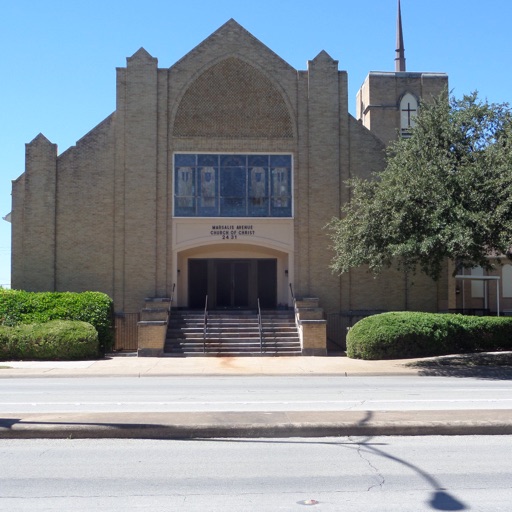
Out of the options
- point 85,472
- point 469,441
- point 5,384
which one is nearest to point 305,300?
point 5,384

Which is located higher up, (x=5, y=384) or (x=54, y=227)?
(x=54, y=227)

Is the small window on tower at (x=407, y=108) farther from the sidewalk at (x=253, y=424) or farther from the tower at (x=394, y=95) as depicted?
the sidewalk at (x=253, y=424)

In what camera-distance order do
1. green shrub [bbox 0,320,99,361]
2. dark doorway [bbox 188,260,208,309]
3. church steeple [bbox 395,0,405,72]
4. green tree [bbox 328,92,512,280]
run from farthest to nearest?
church steeple [bbox 395,0,405,72] → dark doorway [bbox 188,260,208,309] → green shrub [bbox 0,320,99,361] → green tree [bbox 328,92,512,280]

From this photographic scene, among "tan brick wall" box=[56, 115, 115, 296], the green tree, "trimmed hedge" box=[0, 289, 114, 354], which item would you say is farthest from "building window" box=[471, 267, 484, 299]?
"trimmed hedge" box=[0, 289, 114, 354]

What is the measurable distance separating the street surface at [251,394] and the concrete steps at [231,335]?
6.33m

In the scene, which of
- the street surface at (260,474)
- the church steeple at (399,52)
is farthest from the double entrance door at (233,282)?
the street surface at (260,474)

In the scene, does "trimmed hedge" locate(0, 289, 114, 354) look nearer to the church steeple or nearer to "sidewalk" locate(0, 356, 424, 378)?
"sidewalk" locate(0, 356, 424, 378)

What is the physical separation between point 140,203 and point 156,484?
23236mm

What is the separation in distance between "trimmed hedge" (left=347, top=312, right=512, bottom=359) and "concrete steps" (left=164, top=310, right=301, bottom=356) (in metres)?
3.23

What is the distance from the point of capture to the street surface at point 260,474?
22.2 feet

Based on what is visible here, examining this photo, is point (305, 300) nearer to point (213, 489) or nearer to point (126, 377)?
point (126, 377)

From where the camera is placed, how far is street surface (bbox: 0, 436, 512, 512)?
676 centimetres

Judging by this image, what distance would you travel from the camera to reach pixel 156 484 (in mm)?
7402

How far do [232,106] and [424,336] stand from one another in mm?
12989
